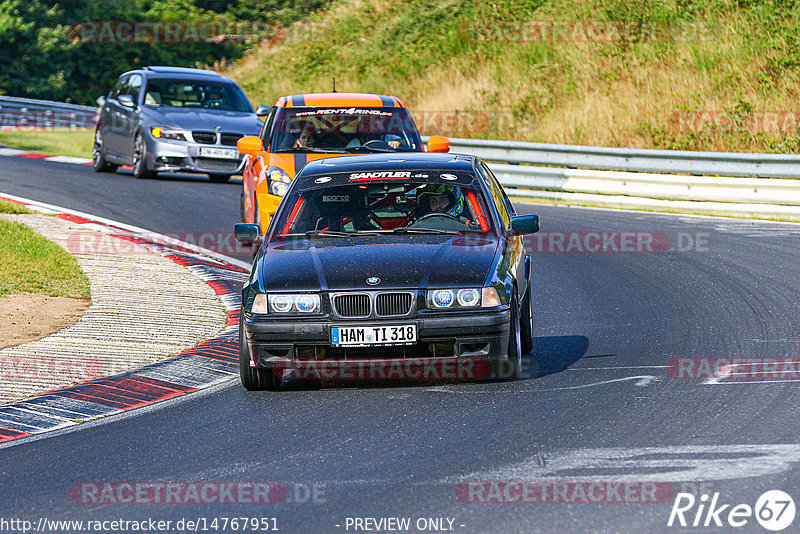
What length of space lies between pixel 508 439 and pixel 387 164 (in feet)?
10.8

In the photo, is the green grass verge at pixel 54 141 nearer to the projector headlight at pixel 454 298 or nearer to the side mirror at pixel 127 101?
the side mirror at pixel 127 101

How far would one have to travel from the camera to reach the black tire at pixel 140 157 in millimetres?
21547

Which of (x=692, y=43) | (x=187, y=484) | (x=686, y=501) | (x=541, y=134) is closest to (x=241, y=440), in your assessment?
(x=187, y=484)

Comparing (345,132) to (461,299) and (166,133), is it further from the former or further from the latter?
(461,299)

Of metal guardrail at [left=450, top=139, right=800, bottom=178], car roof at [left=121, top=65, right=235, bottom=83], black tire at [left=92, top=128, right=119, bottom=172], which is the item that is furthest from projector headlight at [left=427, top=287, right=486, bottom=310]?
black tire at [left=92, top=128, right=119, bottom=172]

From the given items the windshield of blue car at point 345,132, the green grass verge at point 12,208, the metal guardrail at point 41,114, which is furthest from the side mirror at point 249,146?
the metal guardrail at point 41,114

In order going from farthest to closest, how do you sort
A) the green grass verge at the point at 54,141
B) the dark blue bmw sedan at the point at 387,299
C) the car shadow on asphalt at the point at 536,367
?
the green grass verge at the point at 54,141, the car shadow on asphalt at the point at 536,367, the dark blue bmw sedan at the point at 387,299

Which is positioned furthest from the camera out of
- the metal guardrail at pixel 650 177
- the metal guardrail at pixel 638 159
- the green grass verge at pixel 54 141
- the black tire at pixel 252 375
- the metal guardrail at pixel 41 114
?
the metal guardrail at pixel 41 114

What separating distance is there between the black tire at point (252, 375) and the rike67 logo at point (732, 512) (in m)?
3.42

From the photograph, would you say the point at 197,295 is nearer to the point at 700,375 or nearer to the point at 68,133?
the point at 700,375

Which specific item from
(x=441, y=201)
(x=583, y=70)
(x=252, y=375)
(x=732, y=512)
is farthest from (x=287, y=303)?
(x=583, y=70)

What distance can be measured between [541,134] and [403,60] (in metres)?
9.03

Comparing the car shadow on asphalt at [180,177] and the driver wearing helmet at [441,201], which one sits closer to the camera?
the driver wearing helmet at [441,201]

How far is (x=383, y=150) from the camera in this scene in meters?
15.1
